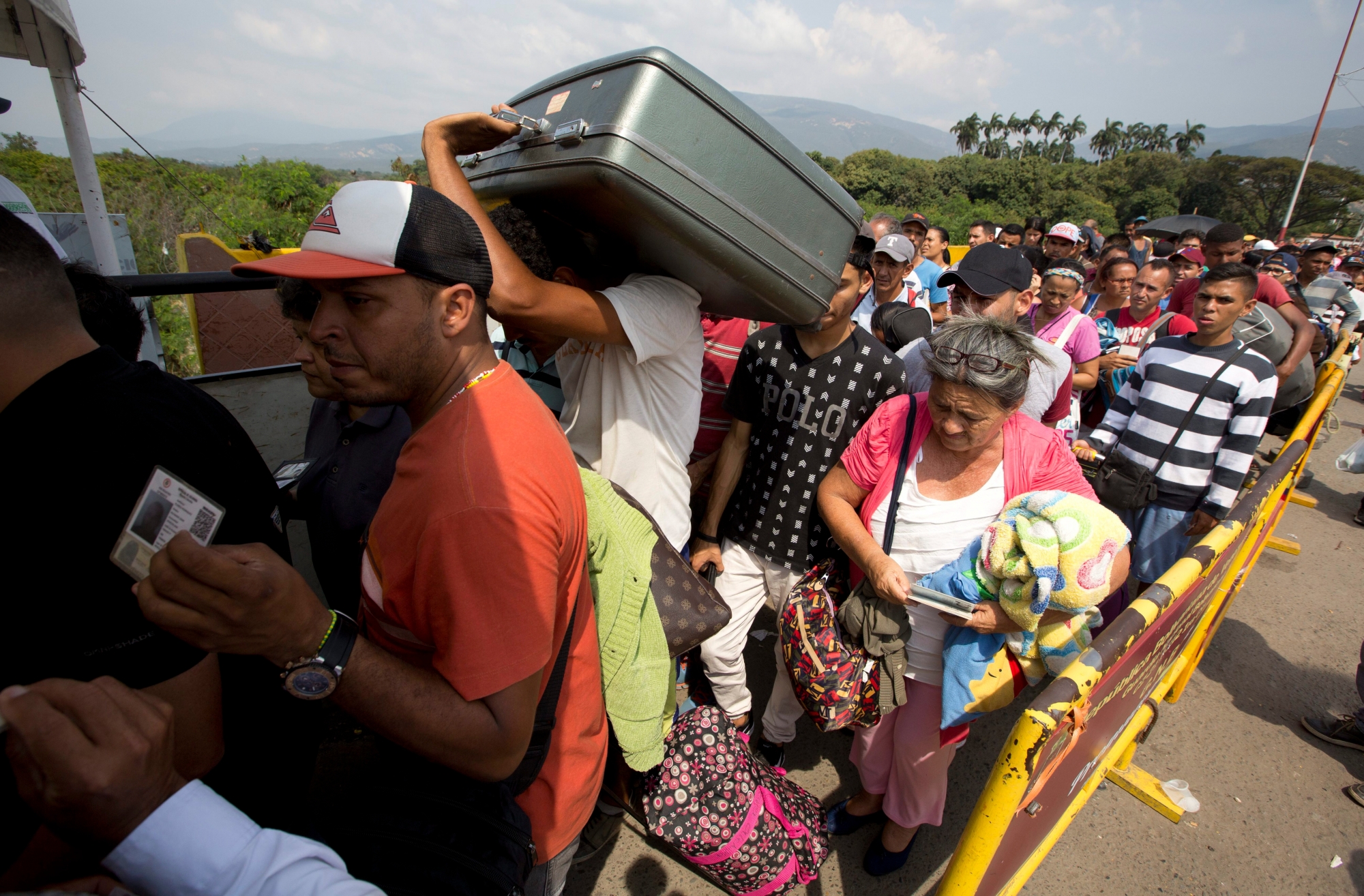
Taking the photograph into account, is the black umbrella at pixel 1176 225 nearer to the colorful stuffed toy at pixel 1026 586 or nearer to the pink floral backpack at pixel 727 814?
the colorful stuffed toy at pixel 1026 586

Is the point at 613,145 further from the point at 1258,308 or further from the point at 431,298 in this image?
the point at 1258,308

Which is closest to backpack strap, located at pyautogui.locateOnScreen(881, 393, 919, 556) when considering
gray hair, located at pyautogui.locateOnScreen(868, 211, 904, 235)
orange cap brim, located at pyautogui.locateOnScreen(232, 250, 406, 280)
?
orange cap brim, located at pyautogui.locateOnScreen(232, 250, 406, 280)

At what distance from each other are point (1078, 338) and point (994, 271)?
3.50 ft

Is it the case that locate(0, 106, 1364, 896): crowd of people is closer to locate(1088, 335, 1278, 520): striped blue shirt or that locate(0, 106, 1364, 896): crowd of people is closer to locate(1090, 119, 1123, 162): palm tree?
locate(1088, 335, 1278, 520): striped blue shirt

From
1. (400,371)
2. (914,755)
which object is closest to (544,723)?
(400,371)

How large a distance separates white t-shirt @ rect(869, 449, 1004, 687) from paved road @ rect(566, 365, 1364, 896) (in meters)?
0.98

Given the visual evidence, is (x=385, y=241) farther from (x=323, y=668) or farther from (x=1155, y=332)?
(x=1155, y=332)

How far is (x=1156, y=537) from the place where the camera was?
3256mm

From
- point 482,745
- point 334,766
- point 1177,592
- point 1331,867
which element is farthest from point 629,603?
point 1331,867

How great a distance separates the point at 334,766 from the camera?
8.70 feet

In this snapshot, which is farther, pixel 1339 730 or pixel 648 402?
pixel 1339 730

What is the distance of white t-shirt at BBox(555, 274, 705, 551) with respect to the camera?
5.85 feet

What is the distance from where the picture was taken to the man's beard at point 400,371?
1.18 meters

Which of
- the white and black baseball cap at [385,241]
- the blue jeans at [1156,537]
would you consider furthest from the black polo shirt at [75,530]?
the blue jeans at [1156,537]
